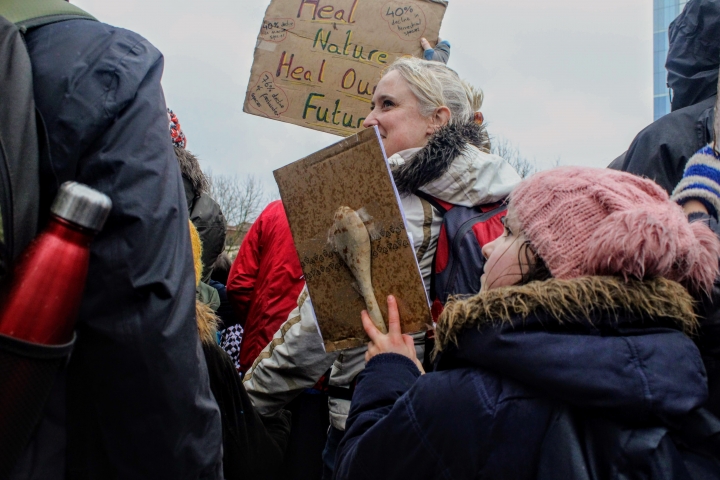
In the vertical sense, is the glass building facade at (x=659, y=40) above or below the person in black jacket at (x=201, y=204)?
above

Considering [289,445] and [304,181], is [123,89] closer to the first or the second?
[304,181]

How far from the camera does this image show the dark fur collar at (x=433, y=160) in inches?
80.0

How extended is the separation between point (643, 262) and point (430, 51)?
8.17 feet

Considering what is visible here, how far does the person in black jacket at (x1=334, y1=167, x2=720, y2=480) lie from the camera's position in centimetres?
118

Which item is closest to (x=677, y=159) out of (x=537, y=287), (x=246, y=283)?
(x=537, y=287)

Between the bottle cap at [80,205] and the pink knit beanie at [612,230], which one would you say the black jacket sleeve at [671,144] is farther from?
the bottle cap at [80,205]

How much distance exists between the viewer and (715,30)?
2422 mm

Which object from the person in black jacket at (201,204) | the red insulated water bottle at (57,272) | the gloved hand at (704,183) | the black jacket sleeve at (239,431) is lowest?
the black jacket sleeve at (239,431)

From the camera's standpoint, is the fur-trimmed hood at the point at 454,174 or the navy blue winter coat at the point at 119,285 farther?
the fur-trimmed hood at the point at 454,174

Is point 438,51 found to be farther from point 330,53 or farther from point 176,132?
point 176,132

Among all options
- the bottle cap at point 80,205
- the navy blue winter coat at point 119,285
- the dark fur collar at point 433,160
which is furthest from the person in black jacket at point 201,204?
the bottle cap at point 80,205

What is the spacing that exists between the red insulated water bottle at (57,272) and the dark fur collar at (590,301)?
770 millimetres

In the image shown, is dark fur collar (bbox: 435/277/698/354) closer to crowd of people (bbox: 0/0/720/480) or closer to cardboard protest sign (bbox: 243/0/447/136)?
crowd of people (bbox: 0/0/720/480)

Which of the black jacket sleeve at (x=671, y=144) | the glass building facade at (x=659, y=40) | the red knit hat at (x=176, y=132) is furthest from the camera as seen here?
the glass building facade at (x=659, y=40)
